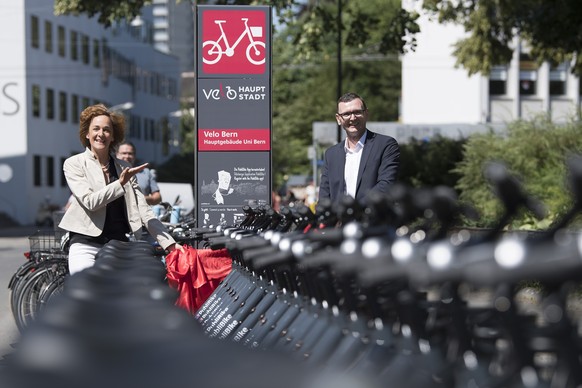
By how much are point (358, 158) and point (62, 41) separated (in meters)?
58.4

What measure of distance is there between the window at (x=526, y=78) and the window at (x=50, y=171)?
23.3 m

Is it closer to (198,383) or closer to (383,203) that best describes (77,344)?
(198,383)

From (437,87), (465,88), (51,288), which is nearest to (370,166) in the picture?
(51,288)

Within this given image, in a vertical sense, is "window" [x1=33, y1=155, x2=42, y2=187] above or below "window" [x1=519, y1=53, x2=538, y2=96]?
below

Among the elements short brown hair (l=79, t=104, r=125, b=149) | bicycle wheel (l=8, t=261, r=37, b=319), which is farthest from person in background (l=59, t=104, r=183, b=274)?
bicycle wheel (l=8, t=261, r=37, b=319)

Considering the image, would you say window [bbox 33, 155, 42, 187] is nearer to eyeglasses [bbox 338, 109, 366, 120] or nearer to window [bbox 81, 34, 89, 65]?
window [bbox 81, 34, 89, 65]

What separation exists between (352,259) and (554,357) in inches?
20.4

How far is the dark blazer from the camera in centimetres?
782

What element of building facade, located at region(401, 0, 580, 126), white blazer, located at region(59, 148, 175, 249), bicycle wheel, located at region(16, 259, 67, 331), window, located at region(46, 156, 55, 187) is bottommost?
window, located at region(46, 156, 55, 187)

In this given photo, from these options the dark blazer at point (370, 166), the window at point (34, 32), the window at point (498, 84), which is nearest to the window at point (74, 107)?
the window at point (34, 32)

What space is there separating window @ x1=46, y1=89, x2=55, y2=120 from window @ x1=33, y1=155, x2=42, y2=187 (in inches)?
102

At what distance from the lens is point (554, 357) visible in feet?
8.55

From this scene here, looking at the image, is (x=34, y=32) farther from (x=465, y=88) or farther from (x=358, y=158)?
(x=358, y=158)

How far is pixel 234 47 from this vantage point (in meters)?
10.8
